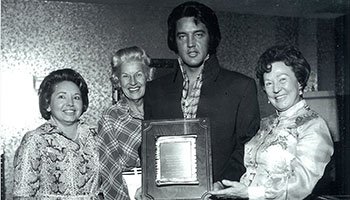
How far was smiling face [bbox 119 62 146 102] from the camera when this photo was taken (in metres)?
1.34

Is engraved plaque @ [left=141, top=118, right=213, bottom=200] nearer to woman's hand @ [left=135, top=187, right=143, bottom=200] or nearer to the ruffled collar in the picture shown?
woman's hand @ [left=135, top=187, right=143, bottom=200]

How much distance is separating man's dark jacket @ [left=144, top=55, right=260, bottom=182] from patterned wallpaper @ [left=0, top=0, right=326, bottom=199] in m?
0.61

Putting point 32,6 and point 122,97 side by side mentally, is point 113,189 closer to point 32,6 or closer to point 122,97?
point 122,97

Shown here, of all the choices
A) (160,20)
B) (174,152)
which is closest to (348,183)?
(174,152)

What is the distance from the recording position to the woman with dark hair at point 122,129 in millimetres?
1331

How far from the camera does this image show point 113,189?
135 cm

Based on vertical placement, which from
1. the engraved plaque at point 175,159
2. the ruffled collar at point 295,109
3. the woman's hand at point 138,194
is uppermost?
the ruffled collar at point 295,109

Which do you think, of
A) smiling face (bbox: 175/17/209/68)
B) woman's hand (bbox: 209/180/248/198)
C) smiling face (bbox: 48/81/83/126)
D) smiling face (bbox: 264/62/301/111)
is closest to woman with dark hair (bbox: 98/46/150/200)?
smiling face (bbox: 48/81/83/126)

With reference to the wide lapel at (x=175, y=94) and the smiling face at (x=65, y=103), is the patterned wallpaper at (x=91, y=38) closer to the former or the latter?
the smiling face at (x=65, y=103)

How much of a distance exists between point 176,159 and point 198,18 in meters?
0.42

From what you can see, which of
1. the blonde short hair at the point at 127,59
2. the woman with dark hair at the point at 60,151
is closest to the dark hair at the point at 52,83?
the woman with dark hair at the point at 60,151

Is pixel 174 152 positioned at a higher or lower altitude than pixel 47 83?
lower

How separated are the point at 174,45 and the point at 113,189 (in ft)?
1.69

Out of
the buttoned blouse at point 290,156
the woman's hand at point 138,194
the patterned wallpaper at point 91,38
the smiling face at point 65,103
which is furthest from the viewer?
the patterned wallpaper at point 91,38
